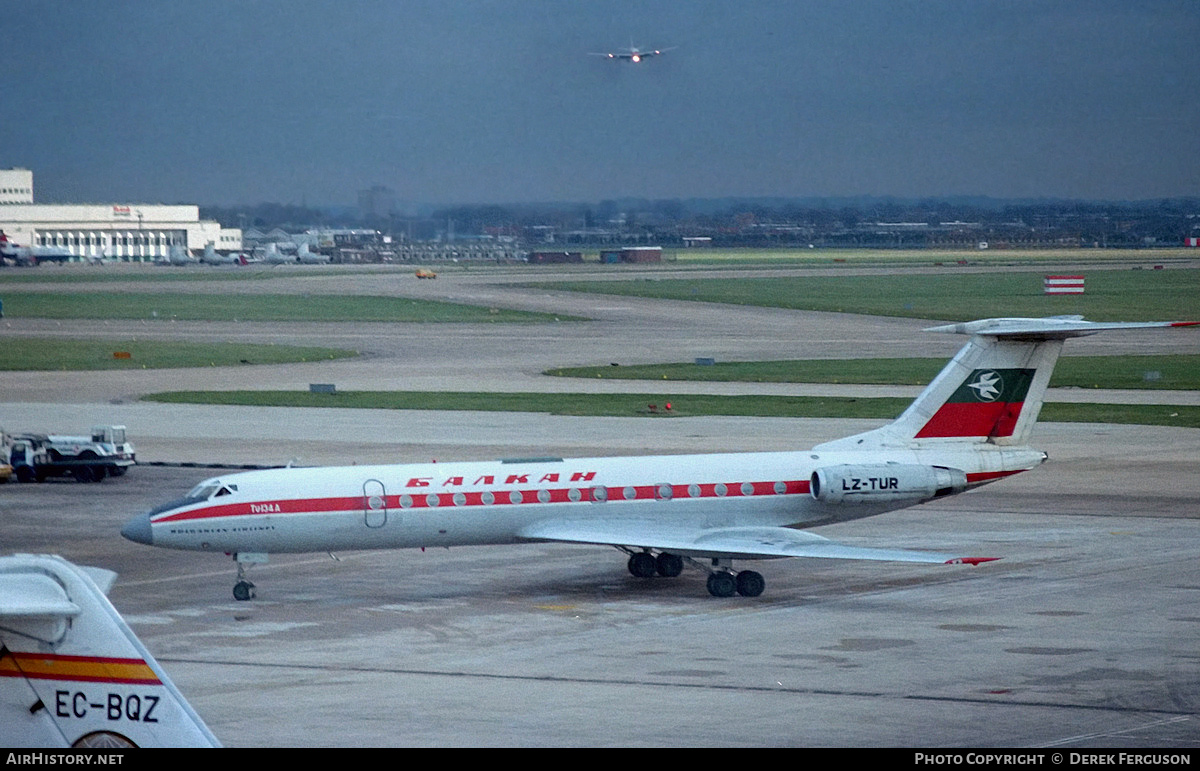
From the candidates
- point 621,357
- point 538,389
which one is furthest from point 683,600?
point 621,357

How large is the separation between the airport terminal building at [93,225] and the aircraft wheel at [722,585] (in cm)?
10477

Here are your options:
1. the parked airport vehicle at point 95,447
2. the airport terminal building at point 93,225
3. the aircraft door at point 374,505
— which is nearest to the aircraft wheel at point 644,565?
the aircraft door at point 374,505

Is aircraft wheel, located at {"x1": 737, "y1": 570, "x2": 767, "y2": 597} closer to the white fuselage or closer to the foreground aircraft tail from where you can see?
the white fuselage

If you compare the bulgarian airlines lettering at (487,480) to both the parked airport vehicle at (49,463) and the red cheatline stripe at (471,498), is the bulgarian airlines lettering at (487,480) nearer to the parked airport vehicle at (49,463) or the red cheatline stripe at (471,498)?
the red cheatline stripe at (471,498)

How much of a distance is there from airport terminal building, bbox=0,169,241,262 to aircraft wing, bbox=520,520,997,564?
4063 inches

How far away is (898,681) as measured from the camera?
72.6ft

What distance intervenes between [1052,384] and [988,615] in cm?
4246

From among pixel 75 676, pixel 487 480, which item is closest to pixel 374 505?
pixel 487 480

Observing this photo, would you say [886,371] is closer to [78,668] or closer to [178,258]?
[78,668]

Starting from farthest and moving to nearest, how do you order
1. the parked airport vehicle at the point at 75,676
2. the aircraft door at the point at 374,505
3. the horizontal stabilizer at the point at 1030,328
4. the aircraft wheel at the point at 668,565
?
the aircraft wheel at the point at 668,565 → the horizontal stabilizer at the point at 1030,328 → the aircraft door at the point at 374,505 → the parked airport vehicle at the point at 75,676

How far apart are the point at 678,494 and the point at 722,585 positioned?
197 cm

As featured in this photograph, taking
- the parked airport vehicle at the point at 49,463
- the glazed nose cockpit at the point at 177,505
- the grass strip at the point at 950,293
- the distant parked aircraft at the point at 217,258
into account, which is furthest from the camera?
the distant parked aircraft at the point at 217,258

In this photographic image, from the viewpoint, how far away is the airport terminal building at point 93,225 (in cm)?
13135

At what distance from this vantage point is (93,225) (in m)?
168
